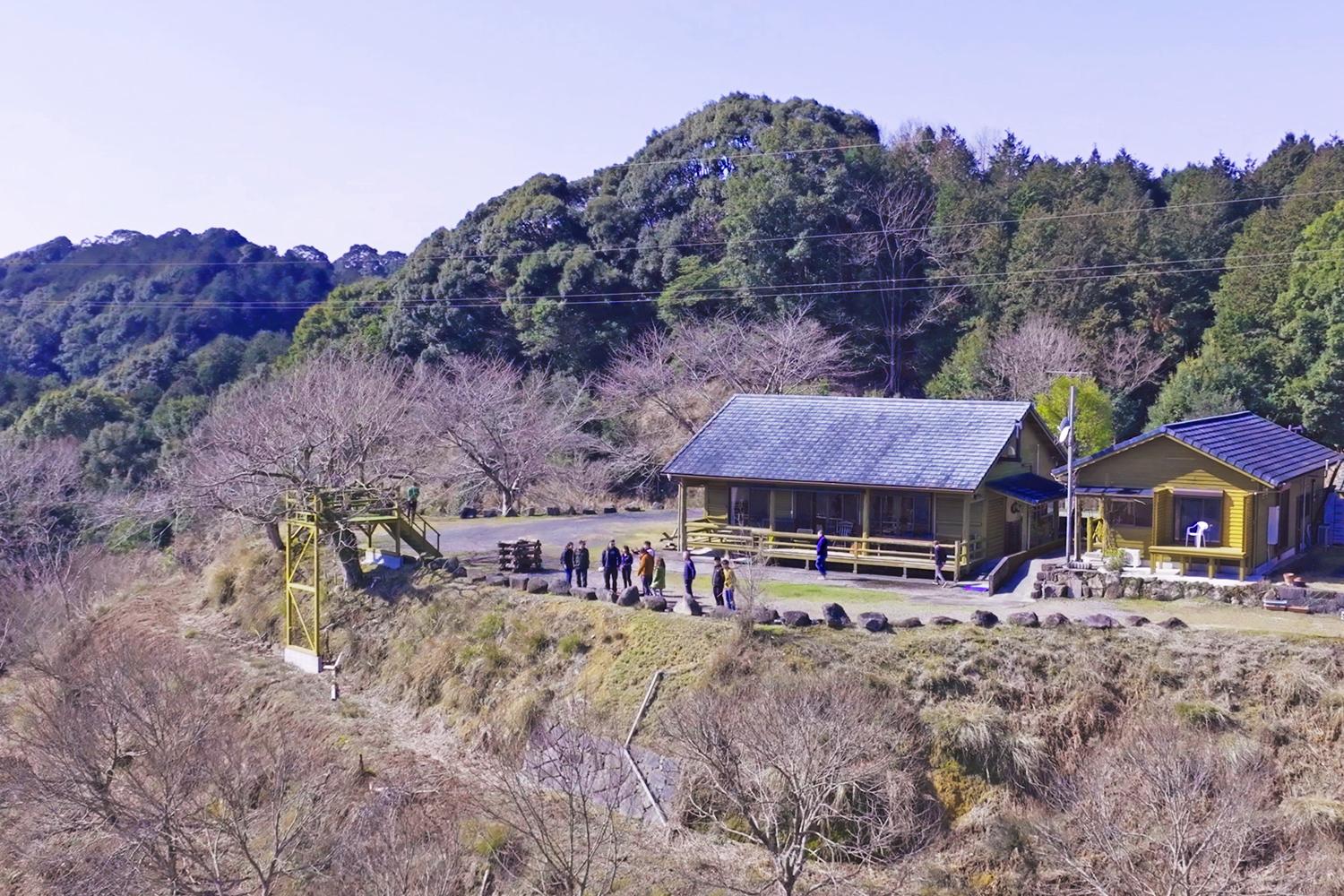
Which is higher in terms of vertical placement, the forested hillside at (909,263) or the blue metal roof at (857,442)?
the forested hillside at (909,263)

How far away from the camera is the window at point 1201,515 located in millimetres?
22141

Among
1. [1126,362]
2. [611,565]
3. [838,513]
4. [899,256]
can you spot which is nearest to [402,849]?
[611,565]

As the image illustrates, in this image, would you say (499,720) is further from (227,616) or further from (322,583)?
(227,616)

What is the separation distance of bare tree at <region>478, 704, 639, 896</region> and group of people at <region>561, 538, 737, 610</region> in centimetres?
361

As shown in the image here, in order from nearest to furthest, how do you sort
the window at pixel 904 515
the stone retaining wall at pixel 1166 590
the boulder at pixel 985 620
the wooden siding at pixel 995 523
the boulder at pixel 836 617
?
the boulder at pixel 985 620 → the boulder at pixel 836 617 → the stone retaining wall at pixel 1166 590 → the window at pixel 904 515 → the wooden siding at pixel 995 523

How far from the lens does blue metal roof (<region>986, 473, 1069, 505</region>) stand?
24.2m

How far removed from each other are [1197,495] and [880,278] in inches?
987

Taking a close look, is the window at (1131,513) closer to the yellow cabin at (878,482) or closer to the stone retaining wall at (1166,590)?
the stone retaining wall at (1166,590)

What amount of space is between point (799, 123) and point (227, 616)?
99.9 ft

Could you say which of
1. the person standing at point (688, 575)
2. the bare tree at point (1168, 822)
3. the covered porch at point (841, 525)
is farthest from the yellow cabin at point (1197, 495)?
the person standing at point (688, 575)

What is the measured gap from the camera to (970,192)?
46.1m

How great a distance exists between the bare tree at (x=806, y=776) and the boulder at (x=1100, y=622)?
382cm

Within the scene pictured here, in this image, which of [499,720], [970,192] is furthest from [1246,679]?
[970,192]

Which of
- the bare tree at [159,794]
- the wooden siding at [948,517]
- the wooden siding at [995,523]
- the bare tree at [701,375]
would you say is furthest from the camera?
the bare tree at [701,375]
